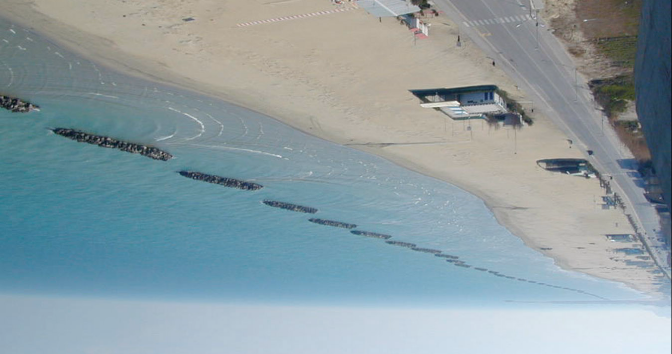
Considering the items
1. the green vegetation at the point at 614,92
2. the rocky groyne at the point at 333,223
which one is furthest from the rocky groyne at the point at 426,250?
the green vegetation at the point at 614,92

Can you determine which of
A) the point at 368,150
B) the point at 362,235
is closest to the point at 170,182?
the point at 368,150

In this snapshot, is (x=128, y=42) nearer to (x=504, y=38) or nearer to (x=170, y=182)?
(x=170, y=182)

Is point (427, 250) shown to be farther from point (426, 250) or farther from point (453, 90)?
point (453, 90)

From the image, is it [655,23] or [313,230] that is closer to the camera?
[655,23]

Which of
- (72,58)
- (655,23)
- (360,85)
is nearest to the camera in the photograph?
(655,23)

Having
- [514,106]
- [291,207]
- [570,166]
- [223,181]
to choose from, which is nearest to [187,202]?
[223,181]

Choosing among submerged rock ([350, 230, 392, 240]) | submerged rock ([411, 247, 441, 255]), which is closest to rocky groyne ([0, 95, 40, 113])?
submerged rock ([350, 230, 392, 240])

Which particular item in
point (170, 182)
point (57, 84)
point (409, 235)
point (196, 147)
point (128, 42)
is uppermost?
point (128, 42)

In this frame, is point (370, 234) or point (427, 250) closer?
point (370, 234)
